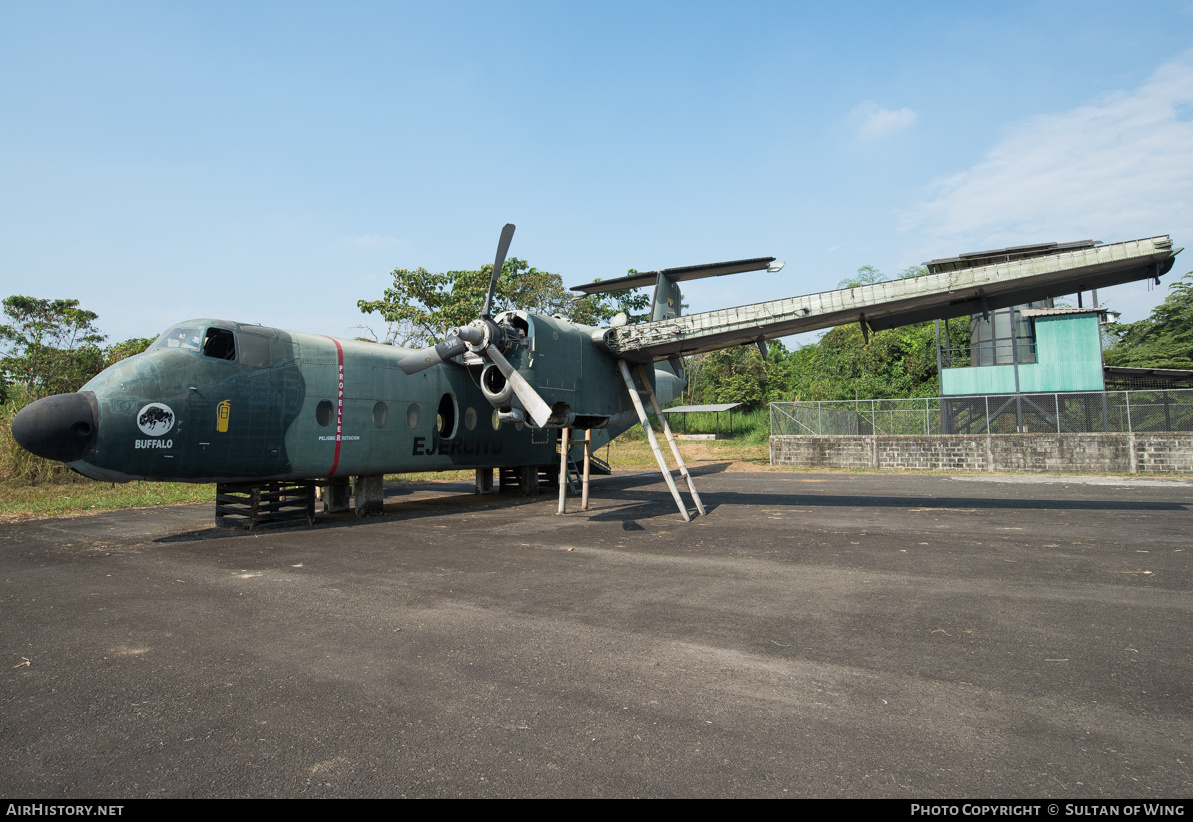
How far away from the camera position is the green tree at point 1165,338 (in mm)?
38219

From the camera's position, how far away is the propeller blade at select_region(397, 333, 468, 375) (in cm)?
1268

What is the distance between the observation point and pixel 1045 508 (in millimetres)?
13359

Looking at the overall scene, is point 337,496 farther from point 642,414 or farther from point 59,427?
point 642,414

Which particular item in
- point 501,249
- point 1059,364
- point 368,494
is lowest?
point 368,494

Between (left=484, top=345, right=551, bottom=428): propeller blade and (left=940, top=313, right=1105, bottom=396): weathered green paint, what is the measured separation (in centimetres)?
2431

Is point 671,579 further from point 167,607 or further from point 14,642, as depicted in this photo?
point 14,642

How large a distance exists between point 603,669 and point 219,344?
9690 mm

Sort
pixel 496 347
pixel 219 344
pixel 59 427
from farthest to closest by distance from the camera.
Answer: pixel 496 347 → pixel 219 344 → pixel 59 427

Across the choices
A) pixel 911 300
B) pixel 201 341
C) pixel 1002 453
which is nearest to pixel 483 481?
pixel 201 341

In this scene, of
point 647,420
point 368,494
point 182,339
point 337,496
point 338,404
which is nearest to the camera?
point 182,339

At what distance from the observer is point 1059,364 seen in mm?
27109

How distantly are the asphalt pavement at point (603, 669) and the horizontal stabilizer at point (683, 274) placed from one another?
23.7ft

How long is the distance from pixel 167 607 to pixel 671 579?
5492 mm

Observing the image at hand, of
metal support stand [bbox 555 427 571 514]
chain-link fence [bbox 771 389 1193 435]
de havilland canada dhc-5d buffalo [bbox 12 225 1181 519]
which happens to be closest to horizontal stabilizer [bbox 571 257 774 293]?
de havilland canada dhc-5d buffalo [bbox 12 225 1181 519]
